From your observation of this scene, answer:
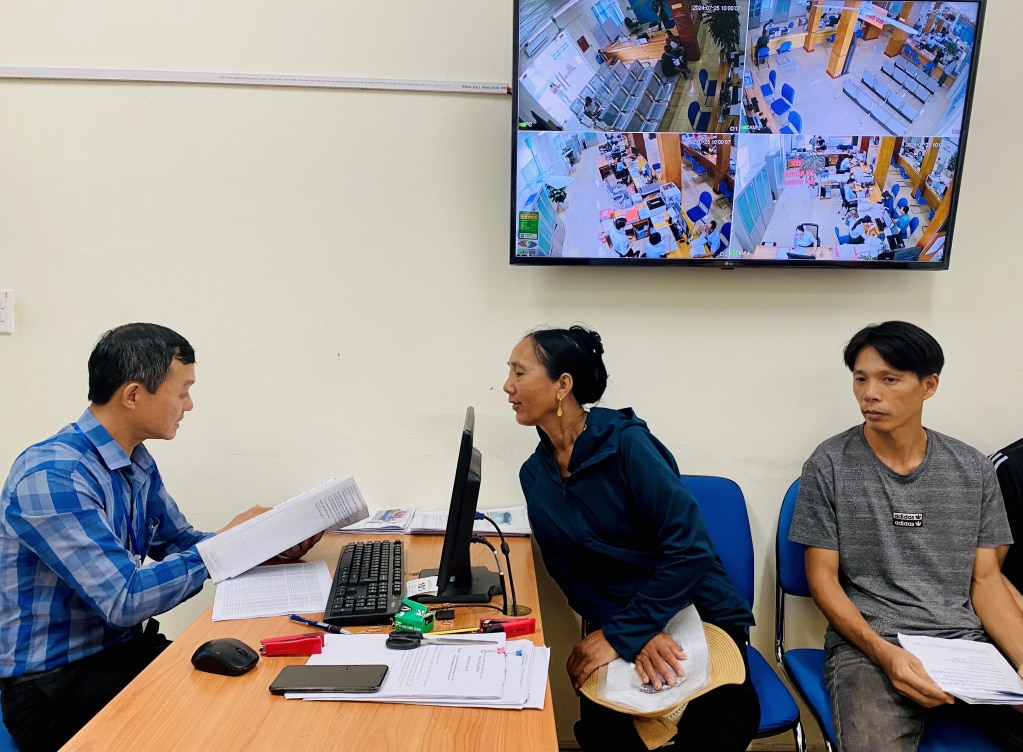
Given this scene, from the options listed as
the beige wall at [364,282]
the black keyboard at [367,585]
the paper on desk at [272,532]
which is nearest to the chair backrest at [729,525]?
the beige wall at [364,282]

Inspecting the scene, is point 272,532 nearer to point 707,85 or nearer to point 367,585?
point 367,585

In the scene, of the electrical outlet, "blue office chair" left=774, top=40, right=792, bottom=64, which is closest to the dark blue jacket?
"blue office chair" left=774, top=40, right=792, bottom=64

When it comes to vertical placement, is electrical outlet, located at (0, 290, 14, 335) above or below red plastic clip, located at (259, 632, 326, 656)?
above

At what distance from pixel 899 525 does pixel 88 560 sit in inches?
75.2

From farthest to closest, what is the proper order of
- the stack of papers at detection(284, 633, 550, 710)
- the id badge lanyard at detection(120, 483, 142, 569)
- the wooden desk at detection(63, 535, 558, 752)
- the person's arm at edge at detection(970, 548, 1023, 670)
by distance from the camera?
1. the person's arm at edge at detection(970, 548, 1023, 670)
2. the id badge lanyard at detection(120, 483, 142, 569)
3. the stack of papers at detection(284, 633, 550, 710)
4. the wooden desk at detection(63, 535, 558, 752)

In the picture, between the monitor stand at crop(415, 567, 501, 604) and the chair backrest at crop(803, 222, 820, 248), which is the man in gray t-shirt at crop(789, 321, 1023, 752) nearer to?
the chair backrest at crop(803, 222, 820, 248)

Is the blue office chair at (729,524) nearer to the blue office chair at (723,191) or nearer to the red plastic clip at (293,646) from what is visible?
the blue office chair at (723,191)

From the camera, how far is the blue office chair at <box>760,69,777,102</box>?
6.60 feet

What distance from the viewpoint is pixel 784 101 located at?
2.02 m

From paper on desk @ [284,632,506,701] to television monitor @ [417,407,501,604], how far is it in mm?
166

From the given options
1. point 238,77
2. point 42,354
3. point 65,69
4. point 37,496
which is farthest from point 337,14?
point 37,496

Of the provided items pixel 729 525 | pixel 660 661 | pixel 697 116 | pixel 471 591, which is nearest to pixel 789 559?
pixel 729 525

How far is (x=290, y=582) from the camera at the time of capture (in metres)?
1.57

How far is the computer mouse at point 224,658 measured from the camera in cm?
117
